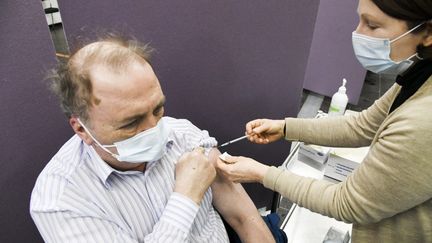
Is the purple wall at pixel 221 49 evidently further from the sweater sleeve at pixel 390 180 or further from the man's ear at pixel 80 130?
the sweater sleeve at pixel 390 180

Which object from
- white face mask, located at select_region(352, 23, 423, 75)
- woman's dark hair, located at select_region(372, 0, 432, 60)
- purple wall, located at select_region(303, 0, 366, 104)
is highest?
woman's dark hair, located at select_region(372, 0, 432, 60)

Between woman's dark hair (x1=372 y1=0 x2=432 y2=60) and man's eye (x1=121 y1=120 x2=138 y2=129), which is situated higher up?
woman's dark hair (x1=372 y1=0 x2=432 y2=60)

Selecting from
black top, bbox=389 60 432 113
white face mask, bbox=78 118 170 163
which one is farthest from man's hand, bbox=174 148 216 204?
black top, bbox=389 60 432 113

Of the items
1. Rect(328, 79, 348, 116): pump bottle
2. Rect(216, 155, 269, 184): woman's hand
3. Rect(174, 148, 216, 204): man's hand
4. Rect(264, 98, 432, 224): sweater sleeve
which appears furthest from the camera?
Rect(328, 79, 348, 116): pump bottle

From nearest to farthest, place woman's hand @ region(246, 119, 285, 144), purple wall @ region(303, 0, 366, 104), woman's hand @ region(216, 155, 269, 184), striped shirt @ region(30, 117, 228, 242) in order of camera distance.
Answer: striped shirt @ region(30, 117, 228, 242)
woman's hand @ region(216, 155, 269, 184)
woman's hand @ region(246, 119, 285, 144)
purple wall @ region(303, 0, 366, 104)

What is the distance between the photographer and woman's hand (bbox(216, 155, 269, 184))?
47.6 inches

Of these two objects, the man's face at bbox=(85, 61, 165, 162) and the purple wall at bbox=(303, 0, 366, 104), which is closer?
the man's face at bbox=(85, 61, 165, 162)

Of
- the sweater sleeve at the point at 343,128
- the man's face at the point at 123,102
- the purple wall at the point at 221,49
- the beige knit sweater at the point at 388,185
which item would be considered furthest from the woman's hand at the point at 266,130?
the man's face at the point at 123,102

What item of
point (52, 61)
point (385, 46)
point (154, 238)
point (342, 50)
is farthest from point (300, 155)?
point (342, 50)

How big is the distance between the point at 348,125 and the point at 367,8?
57cm

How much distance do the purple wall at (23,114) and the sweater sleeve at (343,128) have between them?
3.14 ft

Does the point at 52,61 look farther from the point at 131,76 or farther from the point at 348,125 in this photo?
the point at 348,125

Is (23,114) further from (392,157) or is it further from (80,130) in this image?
(392,157)

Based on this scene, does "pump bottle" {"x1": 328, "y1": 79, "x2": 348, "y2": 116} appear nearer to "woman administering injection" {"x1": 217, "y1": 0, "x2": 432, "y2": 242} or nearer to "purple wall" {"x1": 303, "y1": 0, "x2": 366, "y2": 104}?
"woman administering injection" {"x1": 217, "y1": 0, "x2": 432, "y2": 242}
